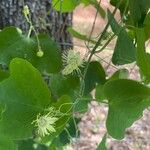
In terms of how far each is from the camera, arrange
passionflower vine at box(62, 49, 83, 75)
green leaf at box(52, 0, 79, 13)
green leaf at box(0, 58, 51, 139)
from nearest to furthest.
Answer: green leaf at box(0, 58, 51, 139), passionflower vine at box(62, 49, 83, 75), green leaf at box(52, 0, 79, 13)

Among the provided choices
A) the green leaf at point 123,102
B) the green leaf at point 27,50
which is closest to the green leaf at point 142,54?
the green leaf at point 123,102

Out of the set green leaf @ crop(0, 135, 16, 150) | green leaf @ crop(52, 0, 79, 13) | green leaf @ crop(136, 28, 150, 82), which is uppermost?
green leaf @ crop(136, 28, 150, 82)

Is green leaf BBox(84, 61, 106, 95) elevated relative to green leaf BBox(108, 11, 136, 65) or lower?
lower

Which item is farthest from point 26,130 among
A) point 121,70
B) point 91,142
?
point 91,142

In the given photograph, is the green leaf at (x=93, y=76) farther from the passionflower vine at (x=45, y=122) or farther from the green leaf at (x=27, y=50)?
the passionflower vine at (x=45, y=122)

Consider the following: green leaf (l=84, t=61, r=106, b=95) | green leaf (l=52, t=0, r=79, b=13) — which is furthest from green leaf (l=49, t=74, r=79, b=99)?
green leaf (l=52, t=0, r=79, b=13)

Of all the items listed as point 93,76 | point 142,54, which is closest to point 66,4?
point 93,76

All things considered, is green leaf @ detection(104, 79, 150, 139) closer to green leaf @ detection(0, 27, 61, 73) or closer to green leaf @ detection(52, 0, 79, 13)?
green leaf @ detection(0, 27, 61, 73)
